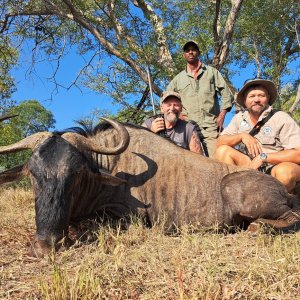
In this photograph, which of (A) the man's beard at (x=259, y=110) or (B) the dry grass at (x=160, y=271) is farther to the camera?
(A) the man's beard at (x=259, y=110)

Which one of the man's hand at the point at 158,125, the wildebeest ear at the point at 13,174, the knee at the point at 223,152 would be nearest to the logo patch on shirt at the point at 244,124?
the knee at the point at 223,152

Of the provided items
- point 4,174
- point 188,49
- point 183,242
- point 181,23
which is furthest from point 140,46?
point 183,242

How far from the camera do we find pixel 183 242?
10.1ft

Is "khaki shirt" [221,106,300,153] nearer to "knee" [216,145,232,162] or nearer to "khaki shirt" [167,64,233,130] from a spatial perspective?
"knee" [216,145,232,162]

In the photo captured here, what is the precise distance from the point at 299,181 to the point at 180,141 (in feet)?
5.41

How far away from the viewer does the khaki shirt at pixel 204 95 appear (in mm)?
6520

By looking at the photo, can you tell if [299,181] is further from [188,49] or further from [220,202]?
[188,49]

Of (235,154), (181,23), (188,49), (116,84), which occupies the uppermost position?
(181,23)

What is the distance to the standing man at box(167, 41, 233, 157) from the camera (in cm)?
645

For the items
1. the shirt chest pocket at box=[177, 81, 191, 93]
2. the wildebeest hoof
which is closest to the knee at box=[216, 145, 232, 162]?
the shirt chest pocket at box=[177, 81, 191, 93]

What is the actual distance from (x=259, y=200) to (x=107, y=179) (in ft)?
5.25

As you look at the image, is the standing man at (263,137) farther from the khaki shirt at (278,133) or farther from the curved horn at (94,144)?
the curved horn at (94,144)

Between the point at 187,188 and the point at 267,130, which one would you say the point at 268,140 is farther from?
the point at 187,188

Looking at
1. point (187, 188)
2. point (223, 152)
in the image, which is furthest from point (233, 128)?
point (187, 188)
